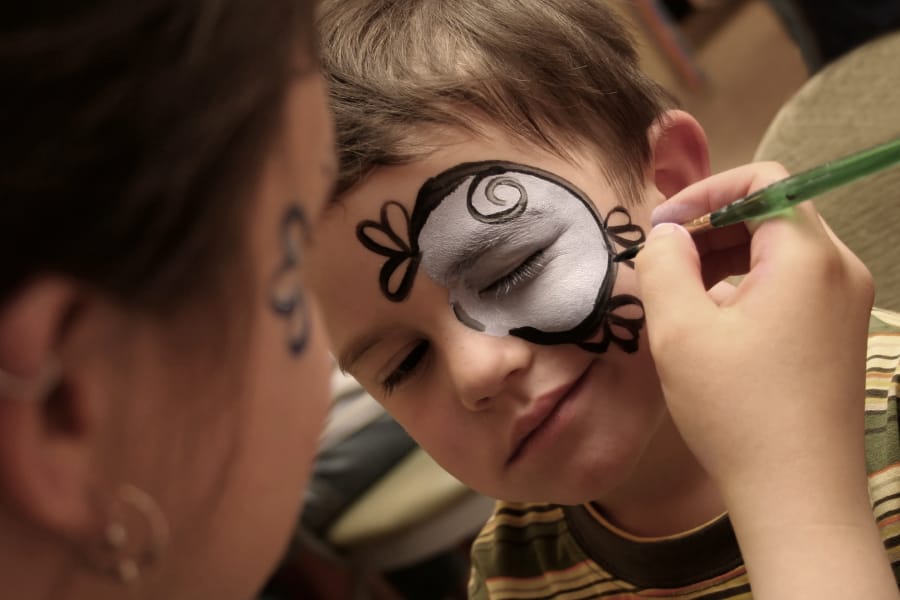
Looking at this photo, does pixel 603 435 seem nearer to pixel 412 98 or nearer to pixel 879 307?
pixel 412 98

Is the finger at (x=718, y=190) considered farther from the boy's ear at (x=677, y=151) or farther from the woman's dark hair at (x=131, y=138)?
the woman's dark hair at (x=131, y=138)

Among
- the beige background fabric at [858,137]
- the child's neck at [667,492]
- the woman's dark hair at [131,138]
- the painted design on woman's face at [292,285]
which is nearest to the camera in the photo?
the woman's dark hair at [131,138]

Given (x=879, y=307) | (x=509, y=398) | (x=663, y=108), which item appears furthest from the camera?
(x=879, y=307)

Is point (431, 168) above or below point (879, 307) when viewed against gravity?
above

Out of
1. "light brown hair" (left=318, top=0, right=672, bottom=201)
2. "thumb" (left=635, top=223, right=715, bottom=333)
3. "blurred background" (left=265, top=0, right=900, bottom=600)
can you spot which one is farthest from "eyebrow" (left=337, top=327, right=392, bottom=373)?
"blurred background" (left=265, top=0, right=900, bottom=600)

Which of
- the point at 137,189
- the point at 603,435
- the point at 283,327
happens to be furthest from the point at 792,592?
the point at 137,189

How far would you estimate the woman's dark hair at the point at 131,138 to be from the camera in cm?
39

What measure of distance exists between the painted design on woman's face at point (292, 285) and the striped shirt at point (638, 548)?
461 mm

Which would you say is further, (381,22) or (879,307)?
(879,307)

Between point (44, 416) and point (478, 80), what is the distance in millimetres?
475

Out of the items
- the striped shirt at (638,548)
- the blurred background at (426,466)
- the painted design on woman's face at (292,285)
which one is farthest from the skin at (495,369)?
the blurred background at (426,466)

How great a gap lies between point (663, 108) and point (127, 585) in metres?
0.64

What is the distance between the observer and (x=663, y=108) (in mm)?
880

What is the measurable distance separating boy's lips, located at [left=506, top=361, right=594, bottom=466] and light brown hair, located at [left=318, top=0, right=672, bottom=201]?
0.18m
